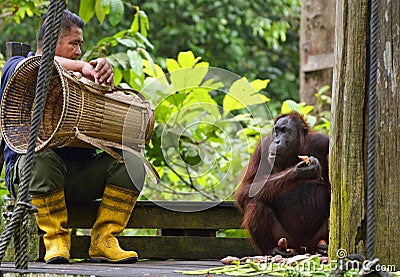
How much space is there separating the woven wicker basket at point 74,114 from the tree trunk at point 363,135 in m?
1.06

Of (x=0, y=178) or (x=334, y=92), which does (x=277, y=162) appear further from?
(x=0, y=178)

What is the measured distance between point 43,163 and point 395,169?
150 centimetres

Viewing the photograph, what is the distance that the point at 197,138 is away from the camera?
18.2 feet

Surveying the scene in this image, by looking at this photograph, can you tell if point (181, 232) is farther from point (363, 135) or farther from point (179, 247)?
point (363, 135)

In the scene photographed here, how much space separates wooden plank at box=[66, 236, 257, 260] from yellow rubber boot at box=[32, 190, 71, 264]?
53 cm

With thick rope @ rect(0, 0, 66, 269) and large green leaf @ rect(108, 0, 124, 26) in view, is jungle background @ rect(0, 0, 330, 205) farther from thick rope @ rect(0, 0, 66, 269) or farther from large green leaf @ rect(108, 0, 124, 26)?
thick rope @ rect(0, 0, 66, 269)

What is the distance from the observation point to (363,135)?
2.63m

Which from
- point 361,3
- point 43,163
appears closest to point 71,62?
point 43,163

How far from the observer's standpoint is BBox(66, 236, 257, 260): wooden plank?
3.91 meters

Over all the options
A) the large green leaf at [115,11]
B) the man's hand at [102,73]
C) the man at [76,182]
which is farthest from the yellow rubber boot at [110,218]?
the large green leaf at [115,11]

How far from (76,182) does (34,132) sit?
1.03 m

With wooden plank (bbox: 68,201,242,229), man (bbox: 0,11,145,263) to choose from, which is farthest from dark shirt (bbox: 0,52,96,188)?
wooden plank (bbox: 68,201,242,229)

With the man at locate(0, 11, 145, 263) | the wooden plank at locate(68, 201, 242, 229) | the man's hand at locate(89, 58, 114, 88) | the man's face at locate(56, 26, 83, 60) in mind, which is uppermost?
the man's face at locate(56, 26, 83, 60)

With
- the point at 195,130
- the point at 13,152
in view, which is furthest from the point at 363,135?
the point at 195,130
